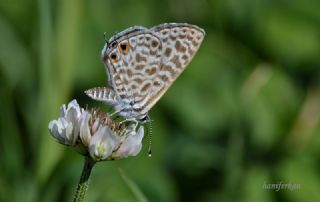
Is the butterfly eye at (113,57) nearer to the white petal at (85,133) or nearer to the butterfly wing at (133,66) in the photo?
the butterfly wing at (133,66)

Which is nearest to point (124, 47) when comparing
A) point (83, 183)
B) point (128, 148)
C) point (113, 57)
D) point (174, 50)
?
point (113, 57)

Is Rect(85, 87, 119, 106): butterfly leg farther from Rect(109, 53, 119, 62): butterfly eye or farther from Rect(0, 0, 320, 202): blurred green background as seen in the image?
Rect(0, 0, 320, 202): blurred green background

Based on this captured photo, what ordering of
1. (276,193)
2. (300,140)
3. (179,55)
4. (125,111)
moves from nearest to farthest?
(125,111)
(179,55)
(276,193)
(300,140)

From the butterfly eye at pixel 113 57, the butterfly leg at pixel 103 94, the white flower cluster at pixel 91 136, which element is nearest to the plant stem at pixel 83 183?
the white flower cluster at pixel 91 136

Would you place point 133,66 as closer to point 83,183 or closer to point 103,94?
point 103,94

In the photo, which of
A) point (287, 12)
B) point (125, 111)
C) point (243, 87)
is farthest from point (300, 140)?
point (125, 111)

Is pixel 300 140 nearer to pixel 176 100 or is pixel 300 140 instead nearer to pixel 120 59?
pixel 176 100

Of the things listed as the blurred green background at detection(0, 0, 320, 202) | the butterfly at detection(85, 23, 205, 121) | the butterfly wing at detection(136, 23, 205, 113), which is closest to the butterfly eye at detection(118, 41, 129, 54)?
the butterfly at detection(85, 23, 205, 121)

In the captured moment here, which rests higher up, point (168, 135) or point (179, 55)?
point (179, 55)
